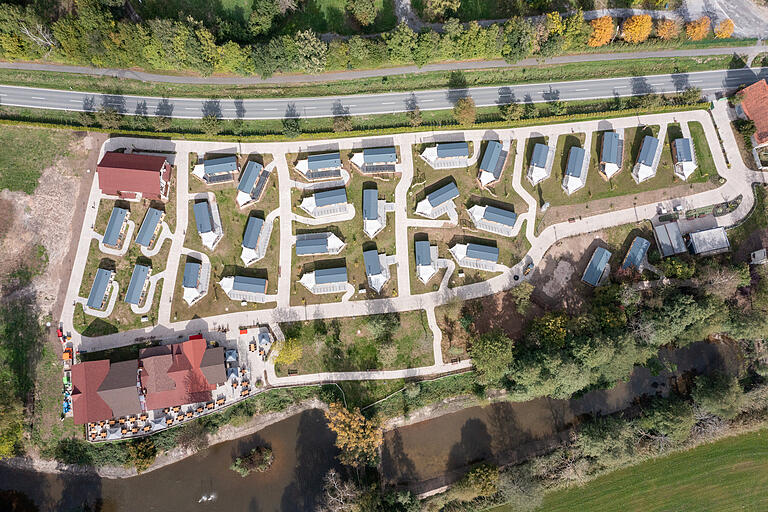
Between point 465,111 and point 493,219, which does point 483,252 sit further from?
point 465,111

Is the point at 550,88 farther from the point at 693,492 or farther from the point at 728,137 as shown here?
the point at 693,492

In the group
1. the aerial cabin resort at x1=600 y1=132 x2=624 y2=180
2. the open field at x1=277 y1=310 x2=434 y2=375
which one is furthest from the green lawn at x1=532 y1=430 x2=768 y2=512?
the aerial cabin resort at x1=600 y1=132 x2=624 y2=180

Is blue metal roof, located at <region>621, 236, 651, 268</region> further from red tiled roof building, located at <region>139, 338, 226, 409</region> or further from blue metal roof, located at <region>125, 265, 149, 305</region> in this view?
blue metal roof, located at <region>125, 265, 149, 305</region>

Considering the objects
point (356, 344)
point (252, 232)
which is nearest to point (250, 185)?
point (252, 232)

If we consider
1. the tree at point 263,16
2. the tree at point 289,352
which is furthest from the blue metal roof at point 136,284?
the tree at point 263,16

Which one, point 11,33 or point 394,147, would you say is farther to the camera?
point 394,147

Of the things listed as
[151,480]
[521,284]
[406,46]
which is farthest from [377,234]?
[151,480]

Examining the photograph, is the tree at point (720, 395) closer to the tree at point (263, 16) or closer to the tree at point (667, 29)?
the tree at point (667, 29)
